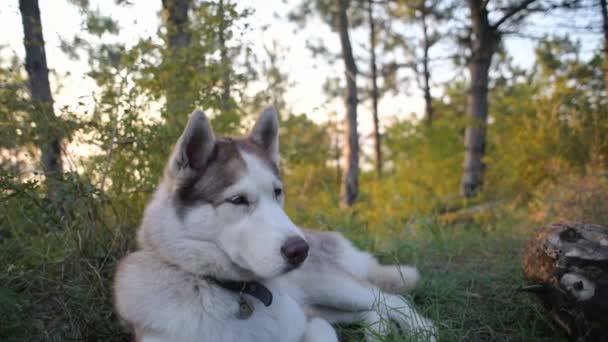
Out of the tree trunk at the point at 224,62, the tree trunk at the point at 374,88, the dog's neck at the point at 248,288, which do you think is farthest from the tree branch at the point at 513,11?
the dog's neck at the point at 248,288

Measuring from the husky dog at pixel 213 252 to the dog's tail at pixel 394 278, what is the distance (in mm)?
812

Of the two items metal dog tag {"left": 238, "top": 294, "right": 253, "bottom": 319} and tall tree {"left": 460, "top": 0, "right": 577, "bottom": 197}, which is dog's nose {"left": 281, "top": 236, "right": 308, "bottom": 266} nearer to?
metal dog tag {"left": 238, "top": 294, "right": 253, "bottom": 319}

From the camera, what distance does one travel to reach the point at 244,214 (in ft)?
7.63

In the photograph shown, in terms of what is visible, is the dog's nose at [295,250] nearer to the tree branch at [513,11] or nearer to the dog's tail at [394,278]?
the dog's tail at [394,278]

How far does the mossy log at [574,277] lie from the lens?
250 centimetres

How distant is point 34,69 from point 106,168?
47.9 inches

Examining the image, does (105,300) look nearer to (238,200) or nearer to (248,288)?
(248,288)

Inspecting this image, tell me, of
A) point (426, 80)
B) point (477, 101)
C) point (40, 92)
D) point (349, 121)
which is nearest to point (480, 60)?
→ point (477, 101)

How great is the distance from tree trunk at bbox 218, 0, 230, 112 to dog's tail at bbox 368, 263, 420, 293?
2.19m

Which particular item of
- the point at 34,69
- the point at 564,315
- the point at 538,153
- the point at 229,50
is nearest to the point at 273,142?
the point at 564,315

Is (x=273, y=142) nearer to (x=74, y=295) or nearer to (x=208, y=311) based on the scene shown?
(x=208, y=311)

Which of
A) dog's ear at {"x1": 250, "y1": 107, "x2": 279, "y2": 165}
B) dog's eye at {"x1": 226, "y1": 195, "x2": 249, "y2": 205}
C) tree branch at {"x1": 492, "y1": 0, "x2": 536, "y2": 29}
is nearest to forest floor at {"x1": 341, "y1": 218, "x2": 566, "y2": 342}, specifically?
dog's eye at {"x1": 226, "y1": 195, "x2": 249, "y2": 205}

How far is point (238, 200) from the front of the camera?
92.1 inches

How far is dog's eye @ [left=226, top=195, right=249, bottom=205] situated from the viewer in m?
2.33
